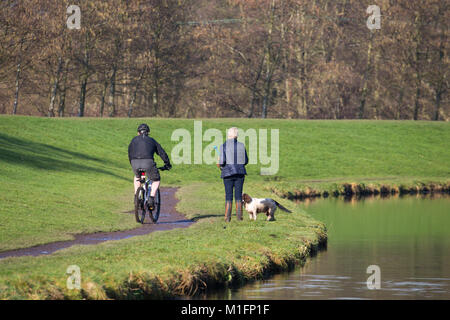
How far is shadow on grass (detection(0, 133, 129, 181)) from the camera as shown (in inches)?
1582

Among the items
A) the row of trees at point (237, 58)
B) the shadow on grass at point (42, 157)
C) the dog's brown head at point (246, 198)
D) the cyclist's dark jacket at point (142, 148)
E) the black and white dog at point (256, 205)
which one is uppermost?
the row of trees at point (237, 58)

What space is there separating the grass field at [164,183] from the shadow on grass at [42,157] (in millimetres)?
100

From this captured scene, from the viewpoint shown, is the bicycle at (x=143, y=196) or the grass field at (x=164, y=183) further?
the bicycle at (x=143, y=196)

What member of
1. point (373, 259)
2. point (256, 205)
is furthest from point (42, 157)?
point (373, 259)

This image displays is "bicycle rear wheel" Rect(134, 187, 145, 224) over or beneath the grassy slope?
beneath

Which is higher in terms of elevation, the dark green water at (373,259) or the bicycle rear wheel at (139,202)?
the bicycle rear wheel at (139,202)

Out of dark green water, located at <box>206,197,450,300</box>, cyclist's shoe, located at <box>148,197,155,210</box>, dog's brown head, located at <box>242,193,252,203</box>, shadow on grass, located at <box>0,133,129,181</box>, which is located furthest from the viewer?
shadow on grass, located at <box>0,133,129,181</box>

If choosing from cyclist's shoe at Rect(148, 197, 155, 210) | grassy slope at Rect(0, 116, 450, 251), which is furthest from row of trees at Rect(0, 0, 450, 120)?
cyclist's shoe at Rect(148, 197, 155, 210)

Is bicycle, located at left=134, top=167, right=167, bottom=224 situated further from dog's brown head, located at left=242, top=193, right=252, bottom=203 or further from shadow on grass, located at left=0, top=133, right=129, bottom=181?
shadow on grass, located at left=0, top=133, right=129, bottom=181

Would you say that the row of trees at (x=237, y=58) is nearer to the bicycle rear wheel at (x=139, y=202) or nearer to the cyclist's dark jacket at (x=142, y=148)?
the bicycle rear wheel at (x=139, y=202)

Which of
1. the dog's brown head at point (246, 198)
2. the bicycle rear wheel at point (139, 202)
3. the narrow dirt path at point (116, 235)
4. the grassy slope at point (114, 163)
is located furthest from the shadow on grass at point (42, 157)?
the dog's brown head at point (246, 198)

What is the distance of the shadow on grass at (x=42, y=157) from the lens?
40.2m

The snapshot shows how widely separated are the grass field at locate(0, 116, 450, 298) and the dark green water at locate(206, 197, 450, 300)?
837mm

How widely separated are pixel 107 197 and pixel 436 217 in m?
12.5
